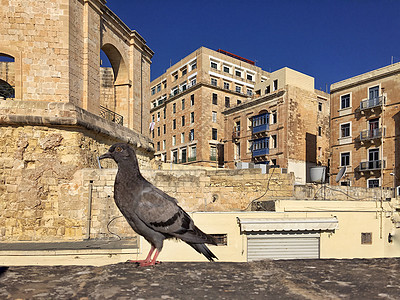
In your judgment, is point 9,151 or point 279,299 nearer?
point 279,299

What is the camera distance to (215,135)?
4766cm

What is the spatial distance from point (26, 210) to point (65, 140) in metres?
3.37

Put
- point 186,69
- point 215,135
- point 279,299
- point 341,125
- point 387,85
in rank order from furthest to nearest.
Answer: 1. point 186,69
2. point 215,135
3. point 341,125
4. point 387,85
5. point 279,299

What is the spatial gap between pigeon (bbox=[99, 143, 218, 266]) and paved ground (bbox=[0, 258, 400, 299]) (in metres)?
0.30

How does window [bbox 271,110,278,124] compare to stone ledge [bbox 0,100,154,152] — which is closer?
stone ledge [bbox 0,100,154,152]

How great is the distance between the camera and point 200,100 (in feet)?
152

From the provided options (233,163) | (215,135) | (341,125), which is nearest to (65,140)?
(341,125)

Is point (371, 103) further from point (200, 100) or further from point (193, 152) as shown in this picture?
point (193, 152)

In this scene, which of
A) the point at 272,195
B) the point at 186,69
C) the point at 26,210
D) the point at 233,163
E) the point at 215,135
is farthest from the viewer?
the point at 186,69

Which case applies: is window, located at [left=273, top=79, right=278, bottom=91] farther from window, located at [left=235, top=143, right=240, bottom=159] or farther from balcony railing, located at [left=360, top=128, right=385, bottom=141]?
balcony railing, located at [left=360, top=128, right=385, bottom=141]

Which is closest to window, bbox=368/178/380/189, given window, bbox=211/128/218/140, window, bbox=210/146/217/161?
window, bbox=210/146/217/161

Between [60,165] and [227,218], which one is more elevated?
[60,165]

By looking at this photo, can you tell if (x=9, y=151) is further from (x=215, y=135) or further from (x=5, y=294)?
(x=215, y=135)

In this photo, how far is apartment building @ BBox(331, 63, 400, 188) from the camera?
93.3 ft
